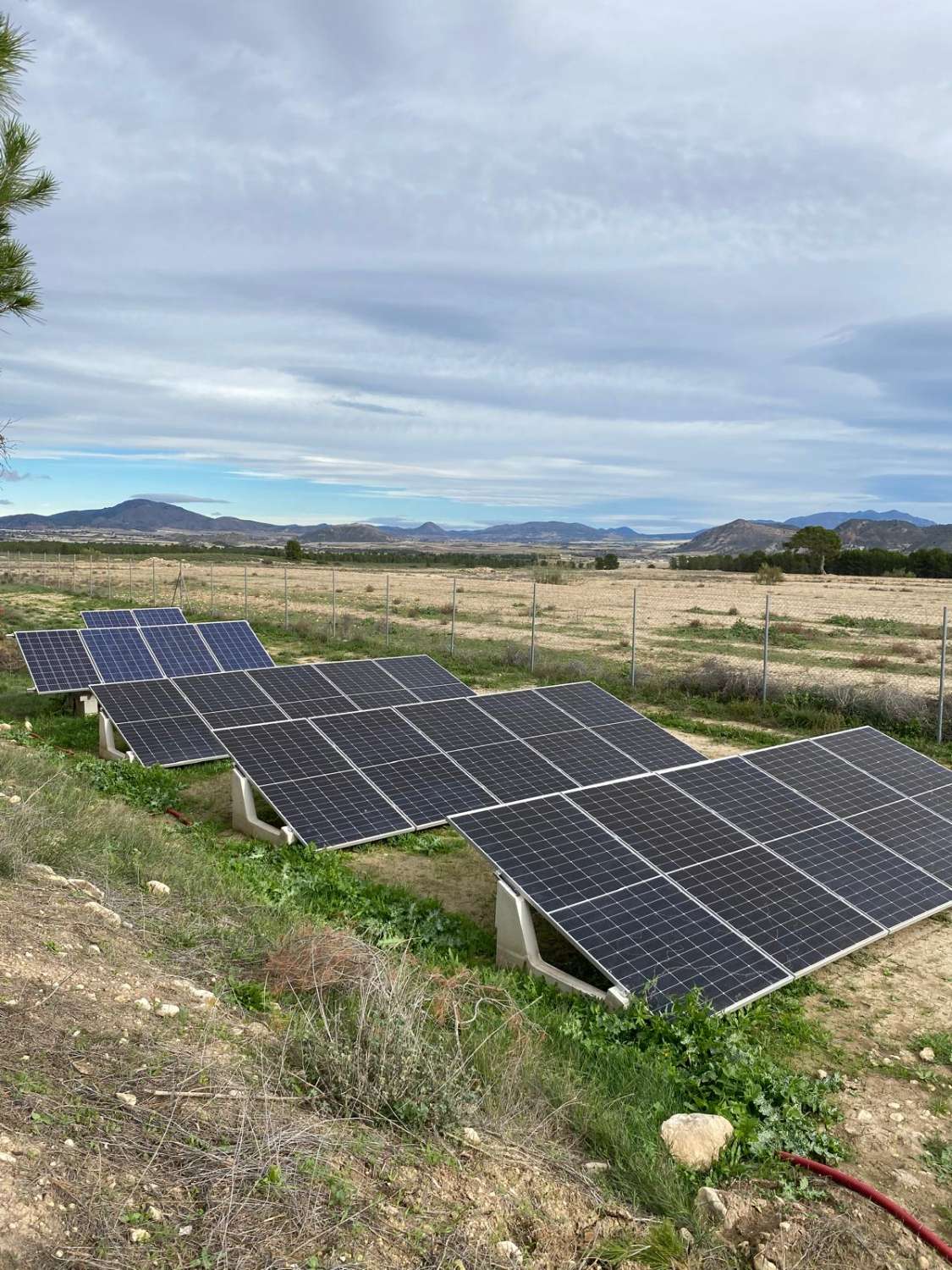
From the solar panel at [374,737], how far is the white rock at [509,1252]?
7152 mm

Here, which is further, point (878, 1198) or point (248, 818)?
point (248, 818)

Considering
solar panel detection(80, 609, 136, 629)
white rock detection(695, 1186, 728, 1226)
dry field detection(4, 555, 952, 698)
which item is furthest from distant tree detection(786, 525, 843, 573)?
white rock detection(695, 1186, 728, 1226)

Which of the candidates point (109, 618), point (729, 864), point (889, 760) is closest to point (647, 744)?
point (889, 760)

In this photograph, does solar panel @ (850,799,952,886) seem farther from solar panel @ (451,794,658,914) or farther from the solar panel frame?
the solar panel frame

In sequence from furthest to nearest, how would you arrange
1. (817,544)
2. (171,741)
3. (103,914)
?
(817,544) → (171,741) → (103,914)

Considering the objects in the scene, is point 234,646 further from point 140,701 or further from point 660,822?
point 660,822

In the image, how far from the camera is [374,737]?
36.1 ft

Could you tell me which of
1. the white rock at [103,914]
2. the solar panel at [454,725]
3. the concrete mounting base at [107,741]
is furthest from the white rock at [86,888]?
the concrete mounting base at [107,741]

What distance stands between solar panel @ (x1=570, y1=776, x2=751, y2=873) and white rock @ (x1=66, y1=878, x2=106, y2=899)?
13.2 ft

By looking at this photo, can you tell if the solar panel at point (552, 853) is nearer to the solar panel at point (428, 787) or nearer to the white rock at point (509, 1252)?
the solar panel at point (428, 787)

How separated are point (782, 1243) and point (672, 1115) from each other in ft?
2.79

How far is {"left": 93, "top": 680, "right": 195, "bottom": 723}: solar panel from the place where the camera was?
497 inches

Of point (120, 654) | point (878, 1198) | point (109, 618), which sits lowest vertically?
point (878, 1198)

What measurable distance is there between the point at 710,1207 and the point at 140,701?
10.9 meters
